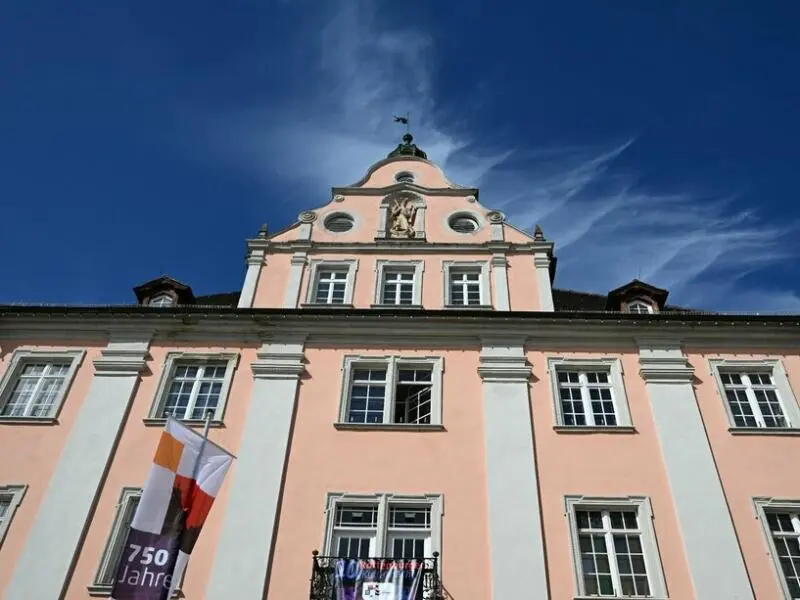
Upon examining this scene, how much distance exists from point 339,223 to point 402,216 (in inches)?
78.8

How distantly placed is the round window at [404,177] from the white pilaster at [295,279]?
481 centimetres

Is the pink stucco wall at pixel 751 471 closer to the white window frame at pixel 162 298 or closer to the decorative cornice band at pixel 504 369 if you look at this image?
the decorative cornice band at pixel 504 369

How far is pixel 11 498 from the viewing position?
17.3 meters

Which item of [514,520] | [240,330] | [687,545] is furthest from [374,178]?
[687,545]

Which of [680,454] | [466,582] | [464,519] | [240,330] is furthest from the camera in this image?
[240,330]

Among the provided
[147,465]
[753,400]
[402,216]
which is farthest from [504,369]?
[147,465]

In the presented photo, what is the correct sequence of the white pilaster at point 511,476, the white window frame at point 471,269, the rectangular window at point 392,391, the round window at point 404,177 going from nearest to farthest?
the white pilaster at point 511,476
the rectangular window at point 392,391
the white window frame at point 471,269
the round window at point 404,177

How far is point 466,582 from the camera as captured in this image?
51.2ft

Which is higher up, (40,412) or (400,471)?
(40,412)

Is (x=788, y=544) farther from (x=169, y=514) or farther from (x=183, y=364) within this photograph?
(x=183, y=364)

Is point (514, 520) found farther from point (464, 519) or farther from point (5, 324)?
point (5, 324)

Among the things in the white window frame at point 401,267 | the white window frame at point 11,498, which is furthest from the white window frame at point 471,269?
the white window frame at point 11,498

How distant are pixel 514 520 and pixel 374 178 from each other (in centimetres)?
1349

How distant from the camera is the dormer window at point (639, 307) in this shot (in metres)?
21.9
